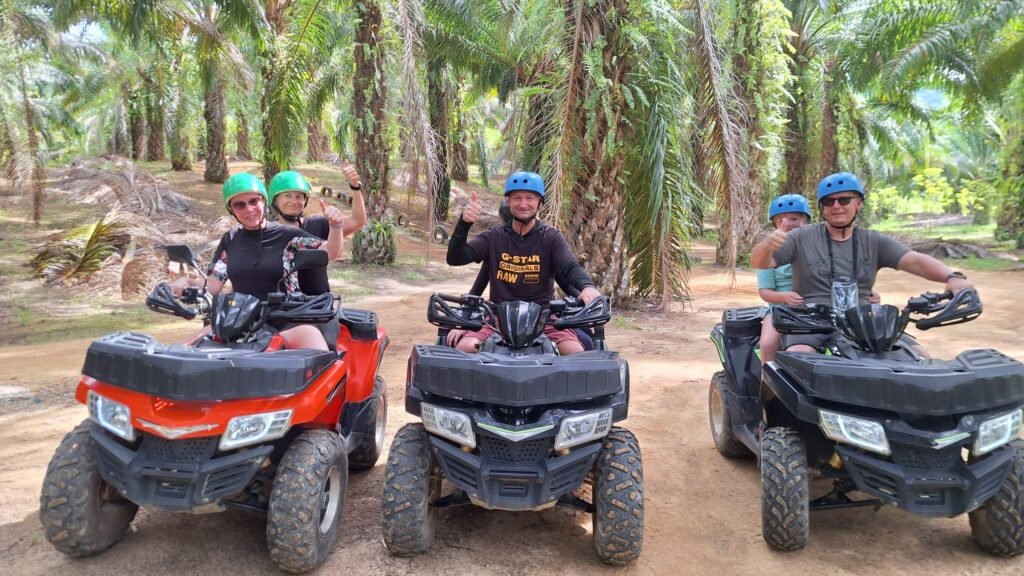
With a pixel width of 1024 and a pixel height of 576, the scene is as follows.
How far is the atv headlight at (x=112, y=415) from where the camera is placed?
114 inches

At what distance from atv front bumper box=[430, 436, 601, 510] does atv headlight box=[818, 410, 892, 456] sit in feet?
3.42

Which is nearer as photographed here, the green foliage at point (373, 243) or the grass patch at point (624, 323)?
the grass patch at point (624, 323)

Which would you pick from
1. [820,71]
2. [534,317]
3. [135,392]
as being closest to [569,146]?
[534,317]

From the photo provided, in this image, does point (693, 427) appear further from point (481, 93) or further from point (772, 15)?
point (481, 93)

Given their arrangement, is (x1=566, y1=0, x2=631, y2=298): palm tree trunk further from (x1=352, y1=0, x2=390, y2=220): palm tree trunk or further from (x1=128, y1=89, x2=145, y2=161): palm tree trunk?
(x1=128, y1=89, x2=145, y2=161): palm tree trunk

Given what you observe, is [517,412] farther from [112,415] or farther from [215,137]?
[215,137]

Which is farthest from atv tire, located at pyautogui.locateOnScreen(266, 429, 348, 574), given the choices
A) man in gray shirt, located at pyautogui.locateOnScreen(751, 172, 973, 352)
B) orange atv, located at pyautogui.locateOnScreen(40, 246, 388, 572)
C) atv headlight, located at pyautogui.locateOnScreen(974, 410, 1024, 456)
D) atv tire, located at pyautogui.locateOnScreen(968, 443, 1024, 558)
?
atv tire, located at pyautogui.locateOnScreen(968, 443, 1024, 558)

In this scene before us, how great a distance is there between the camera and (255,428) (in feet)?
9.64

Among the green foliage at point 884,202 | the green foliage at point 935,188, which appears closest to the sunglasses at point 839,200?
the green foliage at point 884,202

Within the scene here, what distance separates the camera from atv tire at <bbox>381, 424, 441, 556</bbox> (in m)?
3.11

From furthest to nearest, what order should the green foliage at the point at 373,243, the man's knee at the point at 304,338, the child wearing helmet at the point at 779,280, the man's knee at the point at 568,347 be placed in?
the green foliage at the point at 373,243 < the child wearing helmet at the point at 779,280 < the man's knee at the point at 568,347 < the man's knee at the point at 304,338

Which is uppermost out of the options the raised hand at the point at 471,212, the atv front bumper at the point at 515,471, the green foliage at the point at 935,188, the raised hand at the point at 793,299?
the green foliage at the point at 935,188

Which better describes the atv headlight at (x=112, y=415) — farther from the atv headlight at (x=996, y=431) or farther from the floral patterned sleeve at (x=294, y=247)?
the atv headlight at (x=996, y=431)

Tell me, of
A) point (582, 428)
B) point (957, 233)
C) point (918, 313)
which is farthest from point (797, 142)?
point (582, 428)
